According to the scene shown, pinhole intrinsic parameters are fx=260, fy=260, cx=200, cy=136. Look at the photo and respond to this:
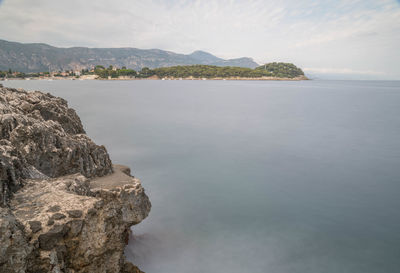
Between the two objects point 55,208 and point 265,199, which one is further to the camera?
point 265,199

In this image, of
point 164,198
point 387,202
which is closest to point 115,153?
point 164,198

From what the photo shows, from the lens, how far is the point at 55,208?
9.21ft

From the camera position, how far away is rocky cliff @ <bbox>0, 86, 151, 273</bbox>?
246 cm

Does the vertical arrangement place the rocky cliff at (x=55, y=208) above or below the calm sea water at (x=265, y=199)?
above

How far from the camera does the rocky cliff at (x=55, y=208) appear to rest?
246 cm

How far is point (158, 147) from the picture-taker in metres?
13.6

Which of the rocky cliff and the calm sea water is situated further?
the calm sea water

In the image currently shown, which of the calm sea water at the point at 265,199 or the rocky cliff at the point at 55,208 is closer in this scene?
the rocky cliff at the point at 55,208

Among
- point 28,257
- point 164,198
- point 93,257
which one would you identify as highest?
point 28,257

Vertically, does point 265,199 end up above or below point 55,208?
below

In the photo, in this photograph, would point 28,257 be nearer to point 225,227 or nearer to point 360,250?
point 225,227

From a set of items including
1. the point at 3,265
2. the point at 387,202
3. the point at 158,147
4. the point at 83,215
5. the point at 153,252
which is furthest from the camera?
the point at 158,147

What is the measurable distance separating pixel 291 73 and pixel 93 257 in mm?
167634

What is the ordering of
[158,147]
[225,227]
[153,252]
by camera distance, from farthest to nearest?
[158,147] < [225,227] < [153,252]
